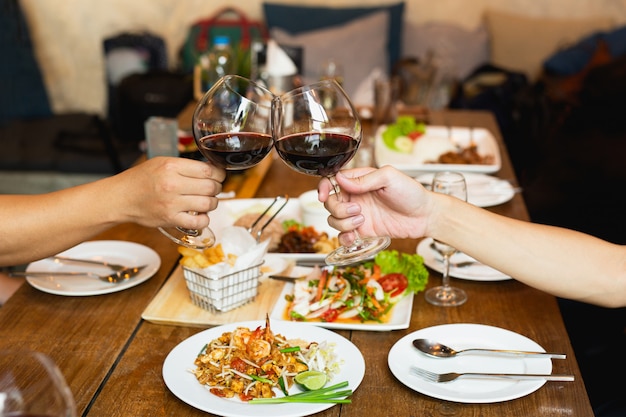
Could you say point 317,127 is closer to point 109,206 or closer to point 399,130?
point 109,206

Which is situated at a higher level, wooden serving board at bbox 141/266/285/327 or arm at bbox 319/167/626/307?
arm at bbox 319/167/626/307

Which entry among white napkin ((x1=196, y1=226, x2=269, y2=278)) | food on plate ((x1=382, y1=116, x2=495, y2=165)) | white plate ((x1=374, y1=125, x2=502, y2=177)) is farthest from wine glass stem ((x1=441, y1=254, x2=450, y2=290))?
food on plate ((x1=382, y1=116, x2=495, y2=165))

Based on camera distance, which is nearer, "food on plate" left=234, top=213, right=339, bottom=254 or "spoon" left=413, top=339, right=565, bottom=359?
"spoon" left=413, top=339, right=565, bottom=359

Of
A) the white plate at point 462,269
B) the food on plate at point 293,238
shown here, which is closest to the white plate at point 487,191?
the white plate at point 462,269

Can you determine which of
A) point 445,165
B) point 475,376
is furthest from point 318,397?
point 445,165

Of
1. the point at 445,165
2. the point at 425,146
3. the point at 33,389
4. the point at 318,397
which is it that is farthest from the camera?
the point at 425,146

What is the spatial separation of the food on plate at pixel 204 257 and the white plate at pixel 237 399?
0.51 feet

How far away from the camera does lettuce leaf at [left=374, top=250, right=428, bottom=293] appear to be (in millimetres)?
1592

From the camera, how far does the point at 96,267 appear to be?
1.75 m

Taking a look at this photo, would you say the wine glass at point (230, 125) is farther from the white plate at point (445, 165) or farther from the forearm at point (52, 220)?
the white plate at point (445, 165)

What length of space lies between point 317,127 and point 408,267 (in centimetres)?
47

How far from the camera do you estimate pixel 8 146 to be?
4.28 m

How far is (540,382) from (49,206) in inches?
37.9

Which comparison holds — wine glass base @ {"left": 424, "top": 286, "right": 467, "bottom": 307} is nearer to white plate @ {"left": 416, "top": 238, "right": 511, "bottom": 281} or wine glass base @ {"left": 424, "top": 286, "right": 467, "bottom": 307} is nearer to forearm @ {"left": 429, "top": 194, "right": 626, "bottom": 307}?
white plate @ {"left": 416, "top": 238, "right": 511, "bottom": 281}
